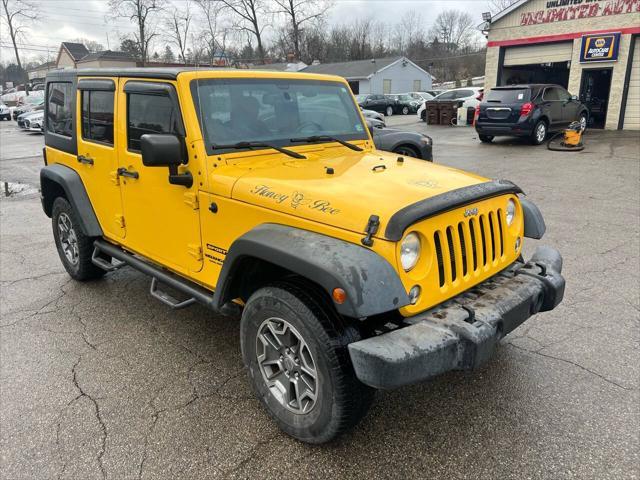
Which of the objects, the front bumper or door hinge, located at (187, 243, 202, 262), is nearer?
the front bumper

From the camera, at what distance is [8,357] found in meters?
3.64

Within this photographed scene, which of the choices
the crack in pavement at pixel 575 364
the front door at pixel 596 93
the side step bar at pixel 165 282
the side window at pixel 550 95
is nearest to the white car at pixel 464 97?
the front door at pixel 596 93

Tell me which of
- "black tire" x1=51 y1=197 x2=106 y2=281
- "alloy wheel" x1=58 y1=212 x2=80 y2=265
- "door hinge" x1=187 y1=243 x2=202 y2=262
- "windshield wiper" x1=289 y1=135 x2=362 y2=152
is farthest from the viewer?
"alloy wheel" x1=58 y1=212 x2=80 y2=265

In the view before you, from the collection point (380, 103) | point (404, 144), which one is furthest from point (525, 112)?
point (380, 103)

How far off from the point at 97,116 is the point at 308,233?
2562mm

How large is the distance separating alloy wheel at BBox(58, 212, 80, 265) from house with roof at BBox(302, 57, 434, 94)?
43.8 m

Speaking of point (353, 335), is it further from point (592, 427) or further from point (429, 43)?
point (429, 43)

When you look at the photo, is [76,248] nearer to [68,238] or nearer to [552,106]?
[68,238]

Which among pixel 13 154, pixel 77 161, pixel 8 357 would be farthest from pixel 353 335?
pixel 13 154

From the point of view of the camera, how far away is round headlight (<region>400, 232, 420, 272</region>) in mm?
2344

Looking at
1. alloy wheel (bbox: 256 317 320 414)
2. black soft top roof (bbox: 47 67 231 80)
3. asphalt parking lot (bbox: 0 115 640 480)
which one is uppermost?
black soft top roof (bbox: 47 67 231 80)

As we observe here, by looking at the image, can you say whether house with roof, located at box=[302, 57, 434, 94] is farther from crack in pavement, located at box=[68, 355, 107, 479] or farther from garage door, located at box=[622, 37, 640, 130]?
crack in pavement, located at box=[68, 355, 107, 479]

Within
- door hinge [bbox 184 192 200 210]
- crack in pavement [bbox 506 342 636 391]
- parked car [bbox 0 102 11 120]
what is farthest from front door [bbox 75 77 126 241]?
parked car [bbox 0 102 11 120]

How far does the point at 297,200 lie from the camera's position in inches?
103
